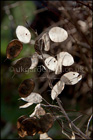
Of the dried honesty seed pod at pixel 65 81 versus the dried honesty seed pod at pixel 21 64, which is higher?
the dried honesty seed pod at pixel 21 64

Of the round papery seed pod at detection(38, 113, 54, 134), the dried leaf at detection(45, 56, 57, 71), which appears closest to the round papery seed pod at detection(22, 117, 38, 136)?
the round papery seed pod at detection(38, 113, 54, 134)

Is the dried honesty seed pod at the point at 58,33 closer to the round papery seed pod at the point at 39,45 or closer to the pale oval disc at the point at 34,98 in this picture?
the round papery seed pod at the point at 39,45

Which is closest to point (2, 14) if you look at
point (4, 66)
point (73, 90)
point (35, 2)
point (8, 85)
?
point (35, 2)

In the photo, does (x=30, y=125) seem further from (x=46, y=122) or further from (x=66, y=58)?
(x=66, y=58)

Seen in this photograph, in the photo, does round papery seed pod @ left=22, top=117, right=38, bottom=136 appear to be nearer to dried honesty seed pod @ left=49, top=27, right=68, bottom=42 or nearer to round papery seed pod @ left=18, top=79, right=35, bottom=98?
round papery seed pod @ left=18, top=79, right=35, bottom=98

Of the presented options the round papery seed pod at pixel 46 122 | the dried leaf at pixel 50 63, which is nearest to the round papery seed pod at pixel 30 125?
the round papery seed pod at pixel 46 122

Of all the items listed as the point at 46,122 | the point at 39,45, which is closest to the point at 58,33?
the point at 39,45

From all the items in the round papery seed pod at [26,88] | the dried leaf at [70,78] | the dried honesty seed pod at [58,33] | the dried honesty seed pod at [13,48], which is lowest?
the round papery seed pod at [26,88]

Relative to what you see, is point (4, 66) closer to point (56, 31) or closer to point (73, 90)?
point (73, 90)
